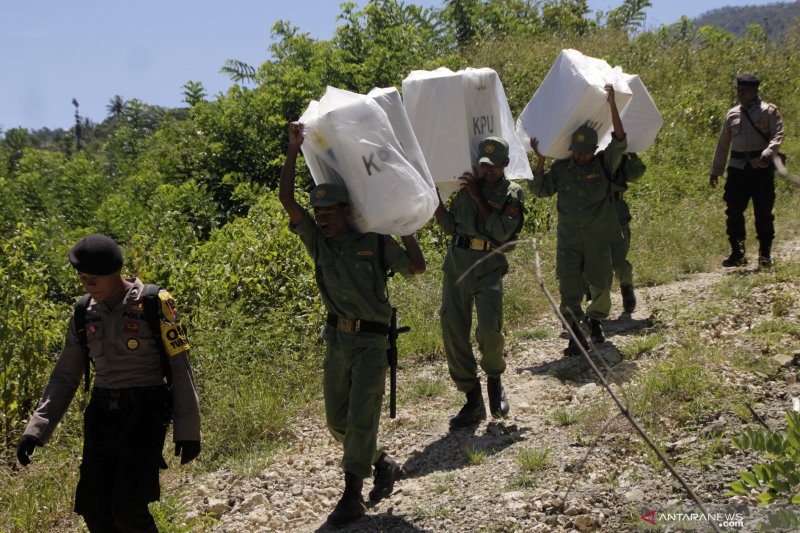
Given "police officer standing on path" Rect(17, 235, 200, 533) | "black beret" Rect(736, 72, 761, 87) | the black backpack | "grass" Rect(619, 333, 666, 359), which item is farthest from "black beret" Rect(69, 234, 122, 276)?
"black beret" Rect(736, 72, 761, 87)

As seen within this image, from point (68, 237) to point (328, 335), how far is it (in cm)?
694

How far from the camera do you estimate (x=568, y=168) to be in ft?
20.2

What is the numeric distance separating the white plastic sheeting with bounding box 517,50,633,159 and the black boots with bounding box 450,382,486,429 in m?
1.94

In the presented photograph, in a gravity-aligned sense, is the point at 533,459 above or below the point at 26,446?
below

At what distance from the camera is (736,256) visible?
27.4 feet

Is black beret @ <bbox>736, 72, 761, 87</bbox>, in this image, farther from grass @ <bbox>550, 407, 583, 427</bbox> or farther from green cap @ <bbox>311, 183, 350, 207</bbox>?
green cap @ <bbox>311, 183, 350, 207</bbox>

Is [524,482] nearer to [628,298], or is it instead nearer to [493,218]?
[493,218]

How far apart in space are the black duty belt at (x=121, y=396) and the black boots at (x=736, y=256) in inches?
260

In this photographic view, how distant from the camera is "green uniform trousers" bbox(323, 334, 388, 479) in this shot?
4.00m

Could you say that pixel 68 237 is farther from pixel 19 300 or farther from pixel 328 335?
pixel 328 335

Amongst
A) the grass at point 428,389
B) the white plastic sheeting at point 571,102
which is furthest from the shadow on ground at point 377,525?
the white plastic sheeting at point 571,102

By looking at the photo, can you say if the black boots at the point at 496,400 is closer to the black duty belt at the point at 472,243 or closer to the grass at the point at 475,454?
the grass at the point at 475,454

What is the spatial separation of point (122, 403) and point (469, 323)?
2.35 metres

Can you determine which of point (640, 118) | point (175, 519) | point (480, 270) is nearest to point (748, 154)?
point (640, 118)
